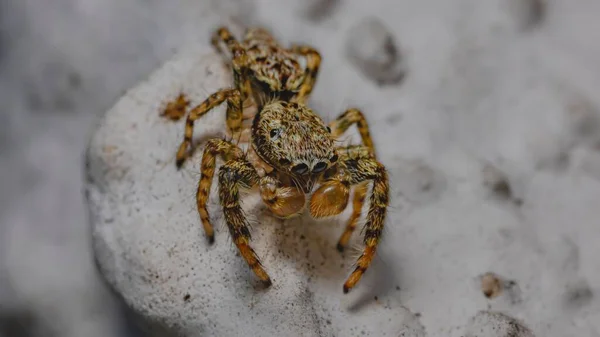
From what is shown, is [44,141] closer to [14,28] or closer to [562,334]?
[14,28]

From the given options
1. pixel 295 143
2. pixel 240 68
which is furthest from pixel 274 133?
pixel 240 68

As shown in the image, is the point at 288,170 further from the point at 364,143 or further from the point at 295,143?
the point at 364,143

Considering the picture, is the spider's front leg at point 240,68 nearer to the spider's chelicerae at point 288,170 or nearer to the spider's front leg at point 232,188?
the spider's chelicerae at point 288,170

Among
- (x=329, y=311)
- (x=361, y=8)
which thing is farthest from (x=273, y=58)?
(x=329, y=311)

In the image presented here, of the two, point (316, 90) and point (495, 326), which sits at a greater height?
point (316, 90)

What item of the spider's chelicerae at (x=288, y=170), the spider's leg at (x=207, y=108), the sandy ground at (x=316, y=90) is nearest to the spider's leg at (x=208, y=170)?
the spider's chelicerae at (x=288, y=170)

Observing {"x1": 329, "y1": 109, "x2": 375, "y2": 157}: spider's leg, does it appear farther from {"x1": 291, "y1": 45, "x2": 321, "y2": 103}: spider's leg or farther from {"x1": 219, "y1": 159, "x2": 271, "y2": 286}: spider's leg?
{"x1": 219, "y1": 159, "x2": 271, "y2": 286}: spider's leg
